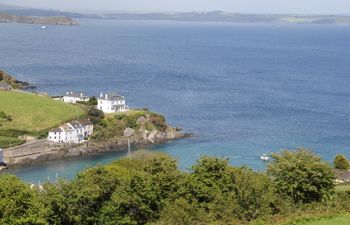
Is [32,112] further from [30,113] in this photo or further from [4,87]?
[4,87]

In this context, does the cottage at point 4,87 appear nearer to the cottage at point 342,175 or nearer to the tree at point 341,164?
the tree at point 341,164

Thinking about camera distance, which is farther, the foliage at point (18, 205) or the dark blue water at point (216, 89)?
the dark blue water at point (216, 89)

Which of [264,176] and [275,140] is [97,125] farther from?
[264,176]

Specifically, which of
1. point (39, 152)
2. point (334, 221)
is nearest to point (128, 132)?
point (39, 152)

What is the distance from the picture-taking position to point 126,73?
77562 mm

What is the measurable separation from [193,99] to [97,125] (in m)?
17.5

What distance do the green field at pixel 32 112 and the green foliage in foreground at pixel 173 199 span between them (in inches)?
970

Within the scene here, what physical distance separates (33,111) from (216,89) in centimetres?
2580

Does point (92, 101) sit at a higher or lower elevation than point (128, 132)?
higher

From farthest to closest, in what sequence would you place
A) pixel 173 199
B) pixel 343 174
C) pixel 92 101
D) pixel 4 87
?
pixel 4 87 < pixel 92 101 < pixel 343 174 < pixel 173 199

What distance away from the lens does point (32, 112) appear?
46219 millimetres

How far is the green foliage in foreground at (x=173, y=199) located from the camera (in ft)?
49.6

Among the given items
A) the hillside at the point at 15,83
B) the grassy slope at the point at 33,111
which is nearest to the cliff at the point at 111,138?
the grassy slope at the point at 33,111

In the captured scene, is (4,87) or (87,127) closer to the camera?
(87,127)
